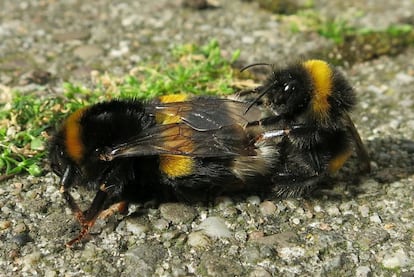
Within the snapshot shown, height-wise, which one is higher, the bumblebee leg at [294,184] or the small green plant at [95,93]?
the small green plant at [95,93]

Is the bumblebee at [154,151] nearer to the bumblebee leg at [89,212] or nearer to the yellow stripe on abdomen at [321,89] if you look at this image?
the bumblebee leg at [89,212]

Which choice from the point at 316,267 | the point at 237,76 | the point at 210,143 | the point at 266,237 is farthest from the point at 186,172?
the point at 237,76

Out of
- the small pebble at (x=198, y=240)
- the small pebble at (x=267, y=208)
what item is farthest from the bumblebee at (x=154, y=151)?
the small pebble at (x=198, y=240)

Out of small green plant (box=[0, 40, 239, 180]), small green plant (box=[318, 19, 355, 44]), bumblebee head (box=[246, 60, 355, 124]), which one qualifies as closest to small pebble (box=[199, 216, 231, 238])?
bumblebee head (box=[246, 60, 355, 124])

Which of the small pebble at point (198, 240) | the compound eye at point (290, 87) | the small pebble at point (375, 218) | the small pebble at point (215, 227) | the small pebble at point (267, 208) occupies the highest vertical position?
the compound eye at point (290, 87)

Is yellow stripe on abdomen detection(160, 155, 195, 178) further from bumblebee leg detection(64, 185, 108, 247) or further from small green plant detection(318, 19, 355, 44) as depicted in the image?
small green plant detection(318, 19, 355, 44)

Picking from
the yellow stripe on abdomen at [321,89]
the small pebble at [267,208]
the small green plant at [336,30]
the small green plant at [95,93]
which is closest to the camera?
the yellow stripe on abdomen at [321,89]

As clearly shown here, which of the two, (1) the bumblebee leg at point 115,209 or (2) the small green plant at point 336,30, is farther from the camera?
(2) the small green plant at point 336,30

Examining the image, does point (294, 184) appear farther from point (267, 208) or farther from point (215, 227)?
point (215, 227)
